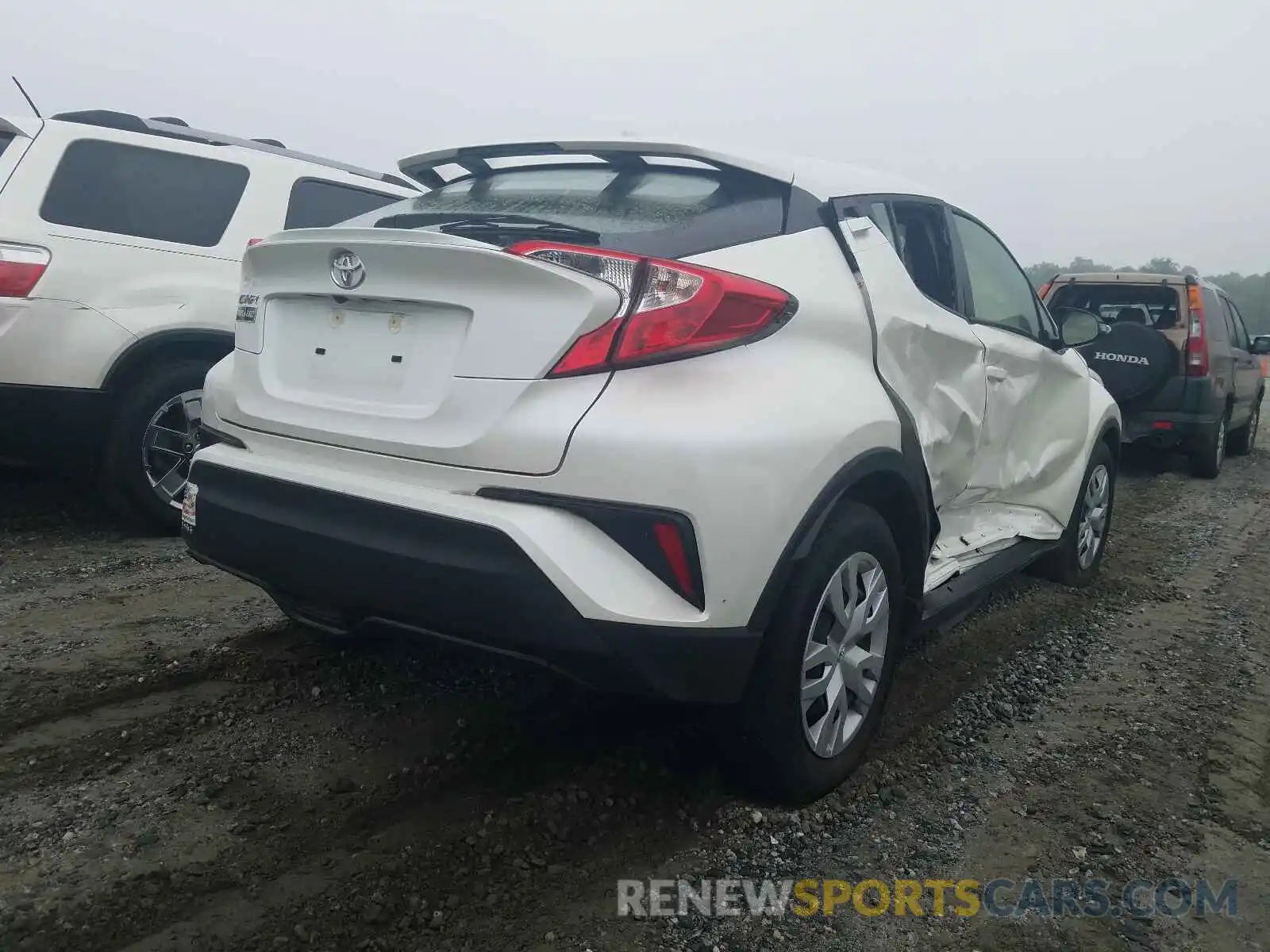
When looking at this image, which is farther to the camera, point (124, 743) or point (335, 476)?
point (124, 743)

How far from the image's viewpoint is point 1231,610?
15.6ft

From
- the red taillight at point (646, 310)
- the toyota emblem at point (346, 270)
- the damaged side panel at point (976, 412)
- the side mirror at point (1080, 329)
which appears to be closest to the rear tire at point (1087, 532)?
the damaged side panel at point (976, 412)

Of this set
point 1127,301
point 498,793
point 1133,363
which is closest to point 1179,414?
point 1127,301

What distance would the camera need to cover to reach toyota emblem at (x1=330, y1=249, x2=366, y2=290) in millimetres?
2406

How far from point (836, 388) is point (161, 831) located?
190cm

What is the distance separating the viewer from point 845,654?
→ 2.59m

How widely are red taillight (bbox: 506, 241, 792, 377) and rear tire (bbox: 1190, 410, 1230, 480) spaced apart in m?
7.77

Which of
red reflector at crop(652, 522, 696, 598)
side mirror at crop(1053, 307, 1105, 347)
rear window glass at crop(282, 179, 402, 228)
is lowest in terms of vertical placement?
red reflector at crop(652, 522, 696, 598)

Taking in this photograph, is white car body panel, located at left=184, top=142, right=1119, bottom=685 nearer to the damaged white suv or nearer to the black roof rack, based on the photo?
the damaged white suv

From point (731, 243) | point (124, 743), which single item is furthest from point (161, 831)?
point (731, 243)

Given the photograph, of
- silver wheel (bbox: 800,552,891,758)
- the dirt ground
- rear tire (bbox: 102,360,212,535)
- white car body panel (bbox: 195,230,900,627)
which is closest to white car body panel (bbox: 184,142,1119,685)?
white car body panel (bbox: 195,230,900,627)

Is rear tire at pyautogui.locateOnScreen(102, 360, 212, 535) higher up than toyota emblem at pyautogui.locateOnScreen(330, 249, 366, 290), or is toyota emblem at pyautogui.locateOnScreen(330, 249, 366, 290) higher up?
toyota emblem at pyautogui.locateOnScreen(330, 249, 366, 290)

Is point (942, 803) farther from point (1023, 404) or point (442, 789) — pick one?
point (1023, 404)

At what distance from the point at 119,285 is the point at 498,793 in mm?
3099
